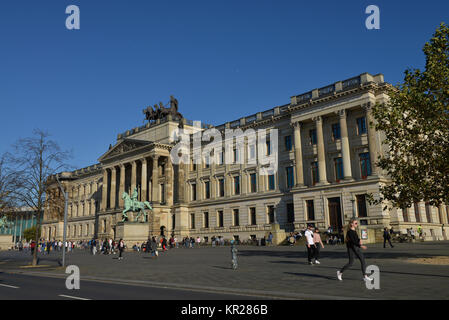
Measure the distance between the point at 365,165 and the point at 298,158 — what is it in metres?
8.47

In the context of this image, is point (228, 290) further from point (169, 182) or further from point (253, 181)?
point (169, 182)

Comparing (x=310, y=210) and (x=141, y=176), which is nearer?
(x=310, y=210)

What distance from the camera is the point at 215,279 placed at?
15.1 m

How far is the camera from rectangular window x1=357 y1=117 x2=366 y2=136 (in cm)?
4412

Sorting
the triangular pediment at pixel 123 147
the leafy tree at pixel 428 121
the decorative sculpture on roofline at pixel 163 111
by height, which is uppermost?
the decorative sculpture on roofline at pixel 163 111

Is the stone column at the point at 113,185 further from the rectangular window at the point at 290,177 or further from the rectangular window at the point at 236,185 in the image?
the rectangular window at the point at 290,177

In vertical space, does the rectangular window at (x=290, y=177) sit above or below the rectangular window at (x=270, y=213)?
above

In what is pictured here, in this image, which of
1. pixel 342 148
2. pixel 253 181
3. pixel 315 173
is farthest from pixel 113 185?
pixel 342 148

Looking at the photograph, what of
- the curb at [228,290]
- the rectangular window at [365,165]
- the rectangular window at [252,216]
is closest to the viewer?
the curb at [228,290]

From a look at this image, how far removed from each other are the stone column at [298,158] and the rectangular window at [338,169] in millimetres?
4262

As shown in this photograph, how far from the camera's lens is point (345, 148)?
4400cm

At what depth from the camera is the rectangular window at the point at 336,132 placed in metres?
46.6

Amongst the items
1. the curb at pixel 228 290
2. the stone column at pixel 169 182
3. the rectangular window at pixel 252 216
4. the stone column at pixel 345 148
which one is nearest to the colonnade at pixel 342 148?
the stone column at pixel 345 148

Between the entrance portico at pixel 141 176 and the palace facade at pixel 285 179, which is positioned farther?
the entrance portico at pixel 141 176
